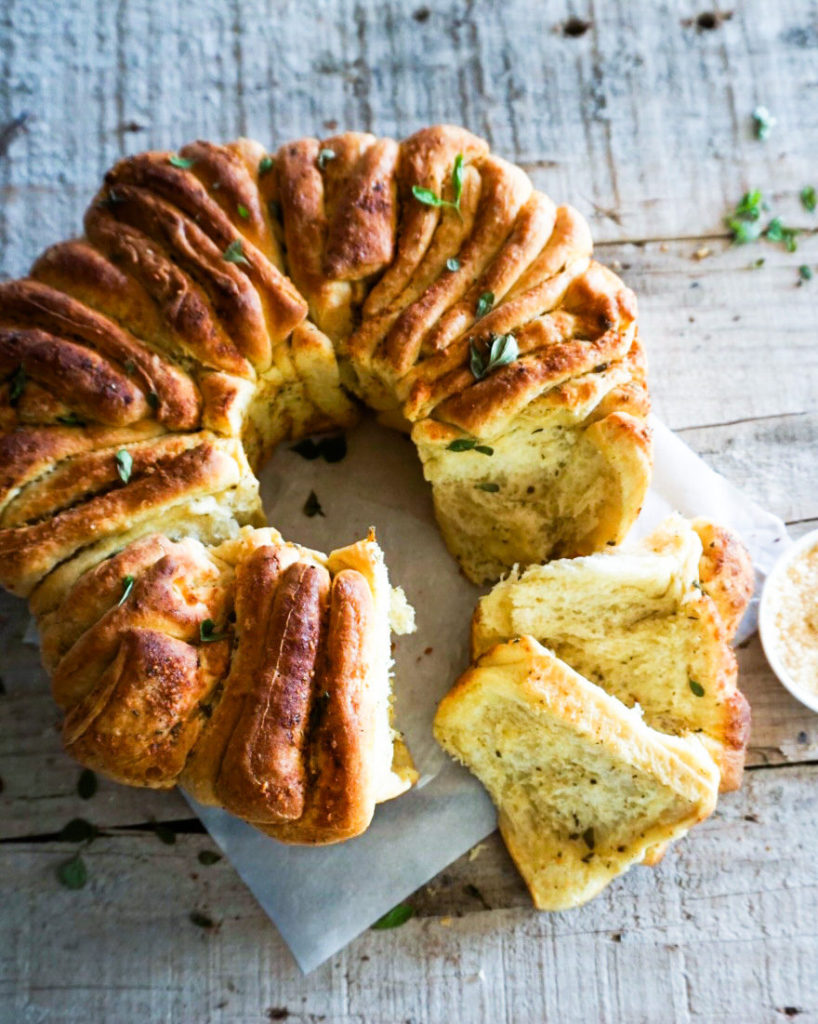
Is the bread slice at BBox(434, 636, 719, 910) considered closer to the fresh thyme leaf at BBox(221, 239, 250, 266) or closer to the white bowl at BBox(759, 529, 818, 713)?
the white bowl at BBox(759, 529, 818, 713)

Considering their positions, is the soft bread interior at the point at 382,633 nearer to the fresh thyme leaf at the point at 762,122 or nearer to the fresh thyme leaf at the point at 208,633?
the fresh thyme leaf at the point at 208,633

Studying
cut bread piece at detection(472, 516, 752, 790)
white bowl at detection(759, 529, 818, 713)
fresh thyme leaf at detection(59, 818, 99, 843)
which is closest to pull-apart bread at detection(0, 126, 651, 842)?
cut bread piece at detection(472, 516, 752, 790)

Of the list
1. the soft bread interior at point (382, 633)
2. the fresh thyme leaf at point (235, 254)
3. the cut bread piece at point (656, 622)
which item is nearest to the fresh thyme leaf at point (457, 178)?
the fresh thyme leaf at point (235, 254)

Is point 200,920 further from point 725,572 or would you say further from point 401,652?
point 725,572

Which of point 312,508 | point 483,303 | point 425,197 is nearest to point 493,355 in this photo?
point 483,303

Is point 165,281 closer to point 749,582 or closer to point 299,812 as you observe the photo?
point 299,812
